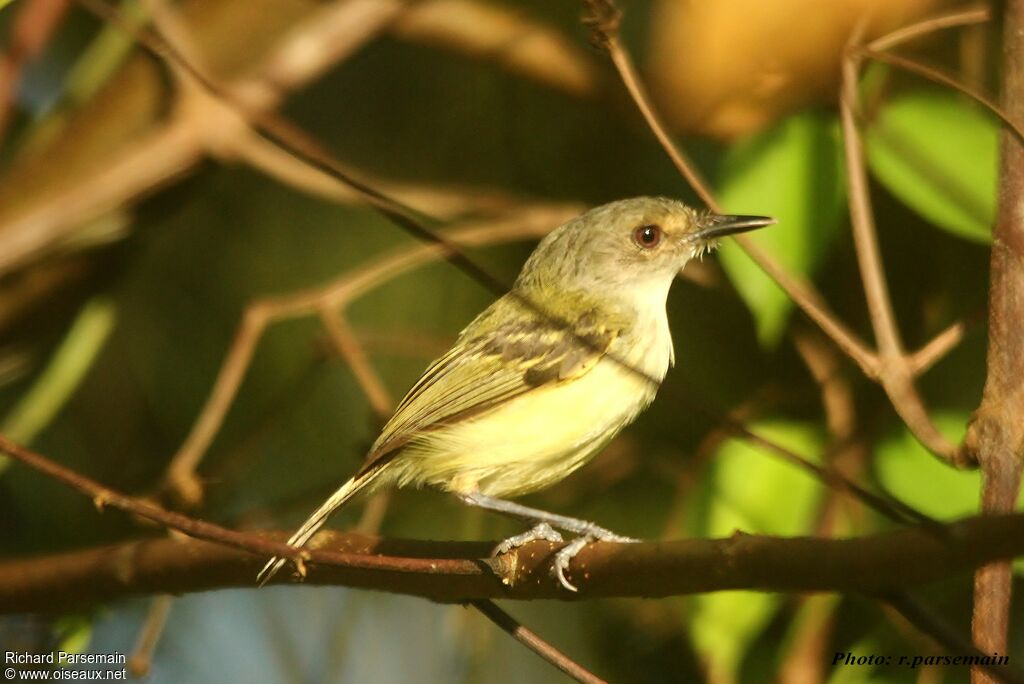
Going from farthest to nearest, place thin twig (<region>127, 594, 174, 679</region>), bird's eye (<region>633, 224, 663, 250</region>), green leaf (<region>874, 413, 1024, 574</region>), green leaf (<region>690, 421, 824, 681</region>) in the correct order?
bird's eye (<region>633, 224, 663, 250</region>)
thin twig (<region>127, 594, 174, 679</region>)
green leaf (<region>690, 421, 824, 681</region>)
green leaf (<region>874, 413, 1024, 574</region>)

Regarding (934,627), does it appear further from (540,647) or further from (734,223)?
(734,223)

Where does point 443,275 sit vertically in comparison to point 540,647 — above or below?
above

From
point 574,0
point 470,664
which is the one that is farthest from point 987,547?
point 574,0

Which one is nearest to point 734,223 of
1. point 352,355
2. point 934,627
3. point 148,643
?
point 352,355

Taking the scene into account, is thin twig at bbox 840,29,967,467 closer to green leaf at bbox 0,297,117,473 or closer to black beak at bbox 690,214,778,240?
black beak at bbox 690,214,778,240

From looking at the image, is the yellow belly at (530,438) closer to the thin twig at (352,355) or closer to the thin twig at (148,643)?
the thin twig at (352,355)

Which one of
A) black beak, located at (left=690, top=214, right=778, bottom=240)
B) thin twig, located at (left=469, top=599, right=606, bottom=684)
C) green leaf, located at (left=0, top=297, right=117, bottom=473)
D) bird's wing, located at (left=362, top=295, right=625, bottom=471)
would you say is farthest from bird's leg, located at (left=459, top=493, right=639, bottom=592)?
green leaf, located at (left=0, top=297, right=117, bottom=473)

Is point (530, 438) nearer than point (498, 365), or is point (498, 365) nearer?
point (530, 438)
